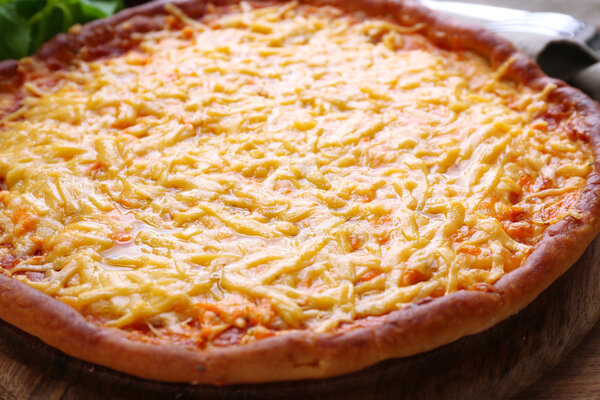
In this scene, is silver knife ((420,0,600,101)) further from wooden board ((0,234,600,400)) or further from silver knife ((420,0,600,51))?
wooden board ((0,234,600,400))

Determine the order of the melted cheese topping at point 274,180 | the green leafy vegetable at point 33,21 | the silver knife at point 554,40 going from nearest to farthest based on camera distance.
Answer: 1. the melted cheese topping at point 274,180
2. the silver knife at point 554,40
3. the green leafy vegetable at point 33,21

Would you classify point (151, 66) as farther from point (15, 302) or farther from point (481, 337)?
point (481, 337)

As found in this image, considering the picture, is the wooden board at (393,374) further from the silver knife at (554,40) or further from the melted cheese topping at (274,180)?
the silver knife at (554,40)

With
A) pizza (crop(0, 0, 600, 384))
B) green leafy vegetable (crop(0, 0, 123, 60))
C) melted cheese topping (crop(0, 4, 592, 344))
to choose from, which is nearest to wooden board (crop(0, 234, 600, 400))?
pizza (crop(0, 0, 600, 384))

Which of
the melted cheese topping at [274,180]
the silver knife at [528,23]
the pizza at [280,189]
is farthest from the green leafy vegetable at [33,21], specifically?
the silver knife at [528,23]

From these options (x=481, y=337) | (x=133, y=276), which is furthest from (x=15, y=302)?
(x=481, y=337)

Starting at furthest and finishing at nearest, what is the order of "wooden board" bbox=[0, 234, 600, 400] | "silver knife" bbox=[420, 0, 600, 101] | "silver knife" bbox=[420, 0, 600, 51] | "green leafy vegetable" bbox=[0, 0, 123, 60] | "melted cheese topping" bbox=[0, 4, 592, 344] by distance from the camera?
1. "silver knife" bbox=[420, 0, 600, 51]
2. "green leafy vegetable" bbox=[0, 0, 123, 60]
3. "silver knife" bbox=[420, 0, 600, 101]
4. "melted cheese topping" bbox=[0, 4, 592, 344]
5. "wooden board" bbox=[0, 234, 600, 400]
